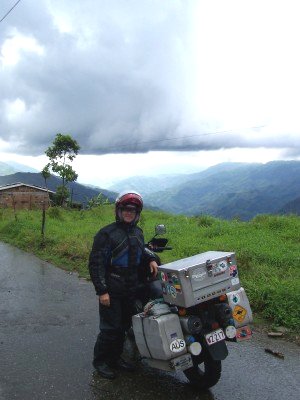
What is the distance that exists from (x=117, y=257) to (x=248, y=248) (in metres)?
6.64

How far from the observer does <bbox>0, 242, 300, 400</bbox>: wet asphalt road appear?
12.0 feet

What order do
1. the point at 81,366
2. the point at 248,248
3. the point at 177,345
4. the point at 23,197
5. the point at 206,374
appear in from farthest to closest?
the point at 23,197
the point at 248,248
the point at 81,366
the point at 206,374
the point at 177,345

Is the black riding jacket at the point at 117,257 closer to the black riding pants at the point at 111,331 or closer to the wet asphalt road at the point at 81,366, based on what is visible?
the black riding pants at the point at 111,331

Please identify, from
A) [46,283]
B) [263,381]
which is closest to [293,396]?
[263,381]

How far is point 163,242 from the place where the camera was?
4.50 metres

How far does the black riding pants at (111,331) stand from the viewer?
3996mm

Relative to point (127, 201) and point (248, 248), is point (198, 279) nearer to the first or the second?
point (127, 201)

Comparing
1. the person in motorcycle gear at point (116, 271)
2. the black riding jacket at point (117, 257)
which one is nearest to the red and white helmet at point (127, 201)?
the person in motorcycle gear at point (116, 271)

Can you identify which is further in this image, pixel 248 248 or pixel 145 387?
pixel 248 248

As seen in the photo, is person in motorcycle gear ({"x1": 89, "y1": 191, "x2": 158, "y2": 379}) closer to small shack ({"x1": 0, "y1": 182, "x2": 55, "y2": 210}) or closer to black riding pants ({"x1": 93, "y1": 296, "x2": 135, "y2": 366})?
black riding pants ({"x1": 93, "y1": 296, "x2": 135, "y2": 366})

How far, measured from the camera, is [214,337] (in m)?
3.38

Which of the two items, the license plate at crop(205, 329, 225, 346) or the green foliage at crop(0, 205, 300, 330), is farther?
the green foliage at crop(0, 205, 300, 330)

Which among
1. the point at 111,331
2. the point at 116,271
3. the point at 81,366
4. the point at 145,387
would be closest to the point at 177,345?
the point at 145,387

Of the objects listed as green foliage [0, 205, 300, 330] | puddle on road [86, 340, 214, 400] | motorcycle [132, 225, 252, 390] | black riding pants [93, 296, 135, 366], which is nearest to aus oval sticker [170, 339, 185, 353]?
motorcycle [132, 225, 252, 390]
